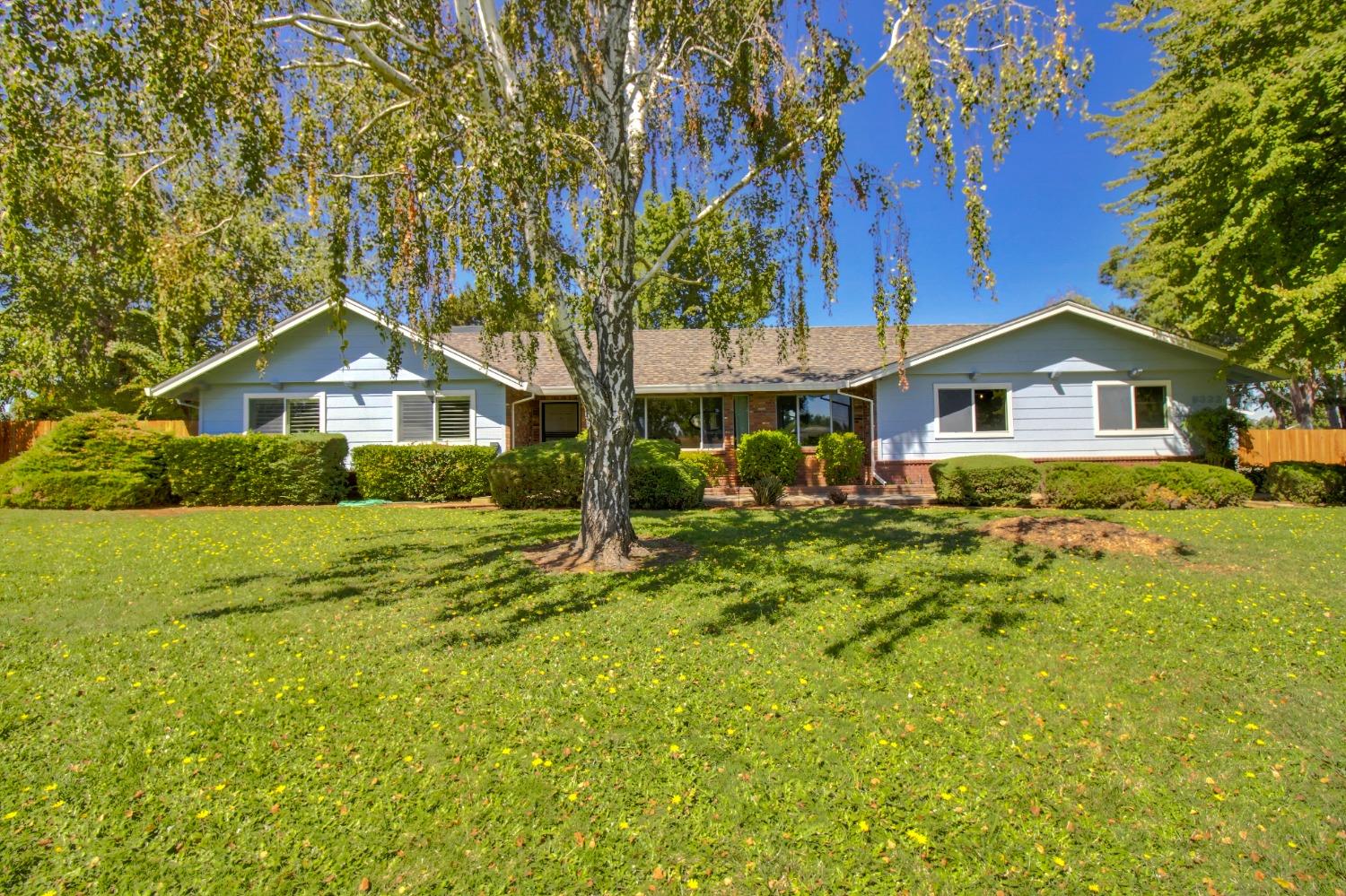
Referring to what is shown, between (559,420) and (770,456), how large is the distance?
244 inches

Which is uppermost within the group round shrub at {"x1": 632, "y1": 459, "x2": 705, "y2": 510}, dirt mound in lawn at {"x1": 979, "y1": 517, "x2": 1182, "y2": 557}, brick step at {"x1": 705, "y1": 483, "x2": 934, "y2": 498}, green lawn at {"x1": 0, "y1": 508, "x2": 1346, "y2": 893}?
round shrub at {"x1": 632, "y1": 459, "x2": 705, "y2": 510}

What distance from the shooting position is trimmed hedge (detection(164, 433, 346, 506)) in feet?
44.1

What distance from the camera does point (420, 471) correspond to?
568 inches

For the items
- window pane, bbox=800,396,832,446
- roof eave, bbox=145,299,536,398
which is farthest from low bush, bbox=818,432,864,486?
roof eave, bbox=145,299,536,398

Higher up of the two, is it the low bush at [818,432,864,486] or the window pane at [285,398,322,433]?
the window pane at [285,398,322,433]

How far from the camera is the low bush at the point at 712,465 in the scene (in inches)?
655

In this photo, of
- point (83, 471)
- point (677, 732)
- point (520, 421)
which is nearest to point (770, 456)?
point (520, 421)

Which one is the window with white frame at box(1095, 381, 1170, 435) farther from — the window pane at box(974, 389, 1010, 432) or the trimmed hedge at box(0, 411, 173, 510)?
the trimmed hedge at box(0, 411, 173, 510)

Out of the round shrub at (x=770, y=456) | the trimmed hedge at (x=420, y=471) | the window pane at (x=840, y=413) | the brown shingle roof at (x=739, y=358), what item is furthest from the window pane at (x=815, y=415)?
the trimmed hedge at (x=420, y=471)

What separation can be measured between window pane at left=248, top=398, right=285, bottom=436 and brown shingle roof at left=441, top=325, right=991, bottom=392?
4481mm

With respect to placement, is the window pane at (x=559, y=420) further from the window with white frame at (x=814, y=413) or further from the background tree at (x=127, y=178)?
the background tree at (x=127, y=178)

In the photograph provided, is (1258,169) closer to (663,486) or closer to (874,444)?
(874,444)

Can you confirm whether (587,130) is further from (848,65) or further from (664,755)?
(664,755)

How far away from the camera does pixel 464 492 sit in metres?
14.6
